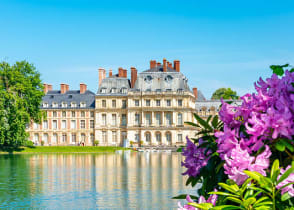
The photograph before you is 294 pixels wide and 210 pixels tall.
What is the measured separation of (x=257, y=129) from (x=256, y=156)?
18 cm

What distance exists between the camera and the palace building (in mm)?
72188

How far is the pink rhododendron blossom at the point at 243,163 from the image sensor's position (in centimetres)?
285

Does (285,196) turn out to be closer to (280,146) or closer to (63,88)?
(280,146)

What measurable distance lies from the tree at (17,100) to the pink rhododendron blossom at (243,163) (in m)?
48.4

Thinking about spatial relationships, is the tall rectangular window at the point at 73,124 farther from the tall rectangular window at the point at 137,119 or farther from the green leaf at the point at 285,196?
the green leaf at the point at 285,196

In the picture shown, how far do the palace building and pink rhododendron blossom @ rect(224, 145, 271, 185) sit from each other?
6838cm

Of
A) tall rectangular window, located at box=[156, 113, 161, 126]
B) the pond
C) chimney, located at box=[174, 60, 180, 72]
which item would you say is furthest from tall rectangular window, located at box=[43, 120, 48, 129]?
the pond

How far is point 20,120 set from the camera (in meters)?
50.5

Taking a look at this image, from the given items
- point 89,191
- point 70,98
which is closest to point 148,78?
point 70,98

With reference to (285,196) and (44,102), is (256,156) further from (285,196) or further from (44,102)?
(44,102)

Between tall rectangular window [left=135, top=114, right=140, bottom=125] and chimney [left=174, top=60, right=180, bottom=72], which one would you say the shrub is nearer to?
tall rectangular window [left=135, top=114, right=140, bottom=125]

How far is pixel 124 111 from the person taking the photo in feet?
243

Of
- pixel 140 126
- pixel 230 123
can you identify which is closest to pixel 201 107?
pixel 140 126

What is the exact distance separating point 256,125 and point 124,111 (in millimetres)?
71313
